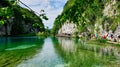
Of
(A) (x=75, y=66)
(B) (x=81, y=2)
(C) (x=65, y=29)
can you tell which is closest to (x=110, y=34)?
(A) (x=75, y=66)

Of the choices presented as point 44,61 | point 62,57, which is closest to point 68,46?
point 62,57

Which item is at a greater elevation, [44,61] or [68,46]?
[68,46]

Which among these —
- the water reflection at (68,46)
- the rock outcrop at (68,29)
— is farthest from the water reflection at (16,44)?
the rock outcrop at (68,29)

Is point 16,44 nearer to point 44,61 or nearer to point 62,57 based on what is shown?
point 62,57

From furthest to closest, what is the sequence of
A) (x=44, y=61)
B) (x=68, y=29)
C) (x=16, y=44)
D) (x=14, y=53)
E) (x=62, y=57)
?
(x=68, y=29), (x=16, y=44), (x=14, y=53), (x=62, y=57), (x=44, y=61)

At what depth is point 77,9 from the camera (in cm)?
1196

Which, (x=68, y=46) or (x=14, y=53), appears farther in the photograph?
(x=68, y=46)

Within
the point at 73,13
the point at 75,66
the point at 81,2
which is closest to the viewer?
the point at 73,13

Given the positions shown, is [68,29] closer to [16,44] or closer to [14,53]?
[16,44]

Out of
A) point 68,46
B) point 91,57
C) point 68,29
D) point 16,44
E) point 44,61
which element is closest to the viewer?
point 44,61

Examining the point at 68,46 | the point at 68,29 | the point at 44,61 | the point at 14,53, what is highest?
the point at 68,29

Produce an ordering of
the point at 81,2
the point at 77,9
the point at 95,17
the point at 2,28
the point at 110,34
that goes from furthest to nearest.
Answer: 1. the point at 2,28
2. the point at 95,17
3. the point at 110,34
4. the point at 81,2
5. the point at 77,9

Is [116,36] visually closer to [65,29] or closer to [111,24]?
[111,24]

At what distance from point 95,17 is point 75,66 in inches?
3226
